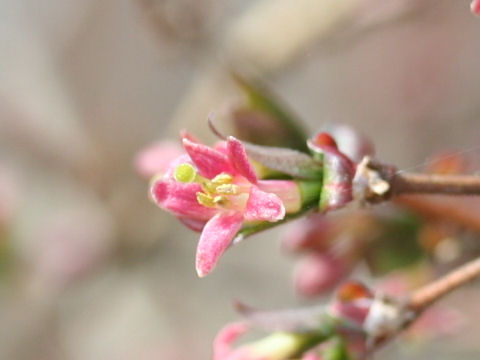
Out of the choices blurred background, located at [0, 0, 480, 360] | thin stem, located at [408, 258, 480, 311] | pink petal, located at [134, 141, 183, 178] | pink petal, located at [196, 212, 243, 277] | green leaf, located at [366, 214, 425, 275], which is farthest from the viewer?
blurred background, located at [0, 0, 480, 360]

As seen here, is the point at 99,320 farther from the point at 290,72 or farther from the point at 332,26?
the point at 332,26

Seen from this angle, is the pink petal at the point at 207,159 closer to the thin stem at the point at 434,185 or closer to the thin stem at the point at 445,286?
the thin stem at the point at 434,185

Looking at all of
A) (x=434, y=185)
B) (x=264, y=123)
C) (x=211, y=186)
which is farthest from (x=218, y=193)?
(x=264, y=123)

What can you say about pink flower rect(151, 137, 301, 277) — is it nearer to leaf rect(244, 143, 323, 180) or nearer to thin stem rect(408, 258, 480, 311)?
leaf rect(244, 143, 323, 180)

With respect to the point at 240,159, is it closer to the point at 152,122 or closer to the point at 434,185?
the point at 434,185

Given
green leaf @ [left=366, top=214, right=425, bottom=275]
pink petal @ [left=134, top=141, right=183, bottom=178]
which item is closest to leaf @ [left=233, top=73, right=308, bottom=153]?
pink petal @ [left=134, top=141, right=183, bottom=178]
